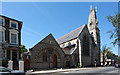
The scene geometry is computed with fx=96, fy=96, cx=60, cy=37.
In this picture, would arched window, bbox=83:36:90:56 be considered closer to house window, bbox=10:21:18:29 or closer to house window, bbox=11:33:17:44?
house window, bbox=11:33:17:44

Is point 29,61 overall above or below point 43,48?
below

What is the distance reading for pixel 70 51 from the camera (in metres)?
33.0

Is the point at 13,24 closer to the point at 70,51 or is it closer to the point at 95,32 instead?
the point at 70,51

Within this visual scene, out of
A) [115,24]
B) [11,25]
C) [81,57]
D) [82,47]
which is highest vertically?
[11,25]

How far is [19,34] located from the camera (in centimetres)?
2062

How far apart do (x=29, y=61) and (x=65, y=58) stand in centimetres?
1125

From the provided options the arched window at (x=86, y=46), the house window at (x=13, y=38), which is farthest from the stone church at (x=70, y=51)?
the house window at (x=13, y=38)

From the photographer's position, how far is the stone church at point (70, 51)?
22.2 metres

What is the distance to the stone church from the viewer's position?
72.9 feet

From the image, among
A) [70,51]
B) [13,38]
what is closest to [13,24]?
[13,38]

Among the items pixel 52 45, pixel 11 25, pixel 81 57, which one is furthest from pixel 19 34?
pixel 81 57

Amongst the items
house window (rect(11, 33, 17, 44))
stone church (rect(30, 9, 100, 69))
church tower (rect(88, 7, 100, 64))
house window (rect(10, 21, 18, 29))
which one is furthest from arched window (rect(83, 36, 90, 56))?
house window (rect(10, 21, 18, 29))

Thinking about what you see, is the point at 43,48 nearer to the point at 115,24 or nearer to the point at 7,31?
the point at 7,31

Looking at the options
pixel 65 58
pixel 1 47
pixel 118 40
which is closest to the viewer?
pixel 118 40
